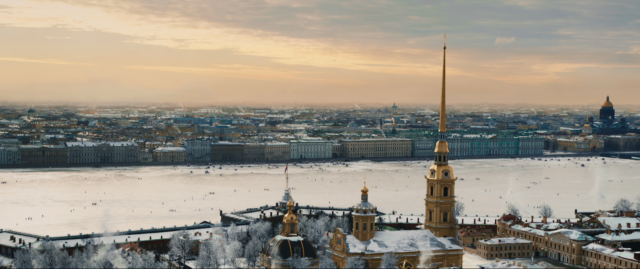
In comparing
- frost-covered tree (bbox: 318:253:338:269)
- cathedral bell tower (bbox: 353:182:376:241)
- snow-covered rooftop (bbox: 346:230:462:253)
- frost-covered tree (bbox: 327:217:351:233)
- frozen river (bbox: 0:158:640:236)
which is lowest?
frozen river (bbox: 0:158:640:236)

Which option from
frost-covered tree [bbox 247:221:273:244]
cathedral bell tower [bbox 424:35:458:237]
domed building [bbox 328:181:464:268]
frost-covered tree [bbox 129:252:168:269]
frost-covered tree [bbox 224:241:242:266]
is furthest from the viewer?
frost-covered tree [bbox 247:221:273:244]

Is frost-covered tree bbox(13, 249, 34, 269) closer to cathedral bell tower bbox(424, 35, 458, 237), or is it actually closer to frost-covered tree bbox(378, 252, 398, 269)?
frost-covered tree bbox(378, 252, 398, 269)

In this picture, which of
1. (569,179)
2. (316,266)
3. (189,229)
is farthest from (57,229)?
(569,179)

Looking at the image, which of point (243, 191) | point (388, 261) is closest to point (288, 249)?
point (388, 261)

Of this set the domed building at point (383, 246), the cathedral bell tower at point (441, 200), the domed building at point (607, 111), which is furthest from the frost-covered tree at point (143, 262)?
the domed building at point (607, 111)

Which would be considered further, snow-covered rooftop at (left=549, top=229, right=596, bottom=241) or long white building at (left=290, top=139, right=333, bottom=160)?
long white building at (left=290, top=139, right=333, bottom=160)

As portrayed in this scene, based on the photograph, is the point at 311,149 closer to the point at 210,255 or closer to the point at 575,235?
the point at 575,235

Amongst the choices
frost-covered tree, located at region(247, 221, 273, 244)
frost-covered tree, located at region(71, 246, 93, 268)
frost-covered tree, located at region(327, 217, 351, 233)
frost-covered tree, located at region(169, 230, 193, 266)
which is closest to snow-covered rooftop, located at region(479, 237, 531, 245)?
frost-covered tree, located at region(327, 217, 351, 233)
